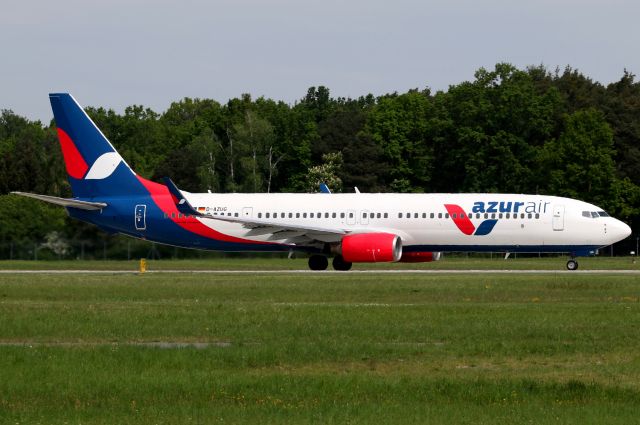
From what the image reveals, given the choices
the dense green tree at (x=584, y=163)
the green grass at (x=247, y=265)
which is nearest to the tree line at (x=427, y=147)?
the dense green tree at (x=584, y=163)

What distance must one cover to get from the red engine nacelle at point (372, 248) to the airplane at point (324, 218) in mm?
41

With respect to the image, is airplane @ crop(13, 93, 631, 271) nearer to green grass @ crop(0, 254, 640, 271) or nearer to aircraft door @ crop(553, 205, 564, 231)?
aircraft door @ crop(553, 205, 564, 231)

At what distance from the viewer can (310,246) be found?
177 feet

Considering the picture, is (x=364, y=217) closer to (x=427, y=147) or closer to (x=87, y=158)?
(x=87, y=158)

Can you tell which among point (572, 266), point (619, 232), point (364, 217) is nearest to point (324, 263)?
point (364, 217)

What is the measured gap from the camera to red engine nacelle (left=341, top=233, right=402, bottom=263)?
5053 centimetres

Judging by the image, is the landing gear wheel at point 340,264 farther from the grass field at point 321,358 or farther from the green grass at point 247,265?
the grass field at point 321,358

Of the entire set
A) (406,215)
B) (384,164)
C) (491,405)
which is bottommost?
(491,405)

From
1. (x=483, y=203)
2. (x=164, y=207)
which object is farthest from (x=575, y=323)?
(x=164, y=207)

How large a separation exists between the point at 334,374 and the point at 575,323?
8891 millimetres

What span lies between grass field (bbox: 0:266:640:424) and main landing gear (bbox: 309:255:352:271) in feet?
60.6

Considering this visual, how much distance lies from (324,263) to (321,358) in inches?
1350

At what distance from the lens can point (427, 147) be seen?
374 feet

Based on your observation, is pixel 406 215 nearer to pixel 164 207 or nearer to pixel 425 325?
pixel 164 207
